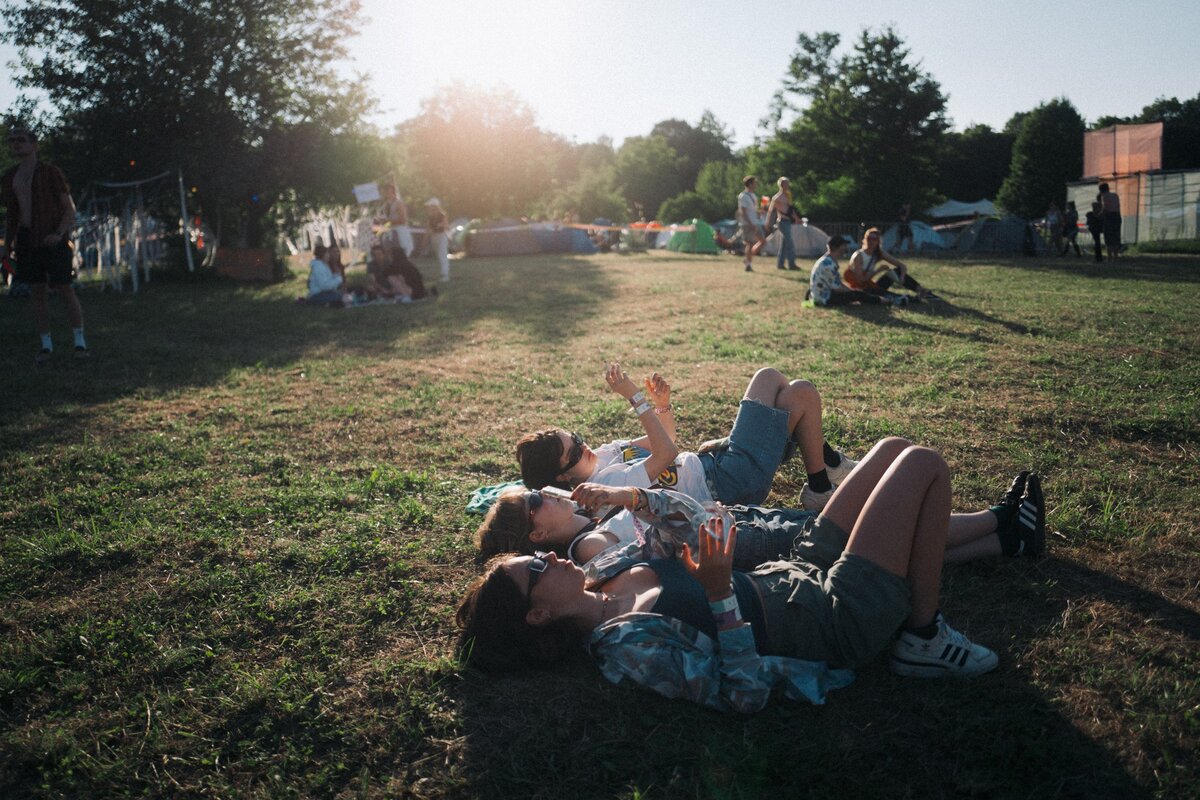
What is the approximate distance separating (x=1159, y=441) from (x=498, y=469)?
14.2ft

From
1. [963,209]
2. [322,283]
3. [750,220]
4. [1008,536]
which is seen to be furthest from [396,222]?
[963,209]

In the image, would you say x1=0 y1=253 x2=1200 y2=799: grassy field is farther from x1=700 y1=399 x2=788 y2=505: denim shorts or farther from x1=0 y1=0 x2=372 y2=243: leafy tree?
x1=0 y1=0 x2=372 y2=243: leafy tree

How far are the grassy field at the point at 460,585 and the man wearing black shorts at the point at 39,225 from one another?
36.5 inches

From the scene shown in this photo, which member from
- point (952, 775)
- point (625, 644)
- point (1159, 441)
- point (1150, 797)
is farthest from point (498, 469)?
point (1159, 441)

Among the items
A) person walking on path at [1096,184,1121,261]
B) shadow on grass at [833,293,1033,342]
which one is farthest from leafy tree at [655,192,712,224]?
shadow on grass at [833,293,1033,342]

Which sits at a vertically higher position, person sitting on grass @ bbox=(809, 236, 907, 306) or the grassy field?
person sitting on grass @ bbox=(809, 236, 907, 306)

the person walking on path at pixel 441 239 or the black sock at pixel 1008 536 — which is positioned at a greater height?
the person walking on path at pixel 441 239

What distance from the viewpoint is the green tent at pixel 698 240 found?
31.2 meters

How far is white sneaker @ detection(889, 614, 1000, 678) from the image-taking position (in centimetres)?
269

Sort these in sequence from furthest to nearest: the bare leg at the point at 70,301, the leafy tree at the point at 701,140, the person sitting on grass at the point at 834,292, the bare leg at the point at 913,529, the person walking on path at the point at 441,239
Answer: the leafy tree at the point at 701,140
the person walking on path at the point at 441,239
the person sitting on grass at the point at 834,292
the bare leg at the point at 70,301
the bare leg at the point at 913,529

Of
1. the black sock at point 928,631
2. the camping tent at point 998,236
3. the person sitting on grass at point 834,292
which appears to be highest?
the camping tent at point 998,236

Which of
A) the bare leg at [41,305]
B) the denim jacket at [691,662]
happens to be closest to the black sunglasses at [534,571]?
the denim jacket at [691,662]

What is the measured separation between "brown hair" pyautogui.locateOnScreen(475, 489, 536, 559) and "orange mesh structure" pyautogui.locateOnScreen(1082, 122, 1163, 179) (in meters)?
30.5

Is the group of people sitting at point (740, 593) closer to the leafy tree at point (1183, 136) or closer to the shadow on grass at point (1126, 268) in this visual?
the shadow on grass at point (1126, 268)
